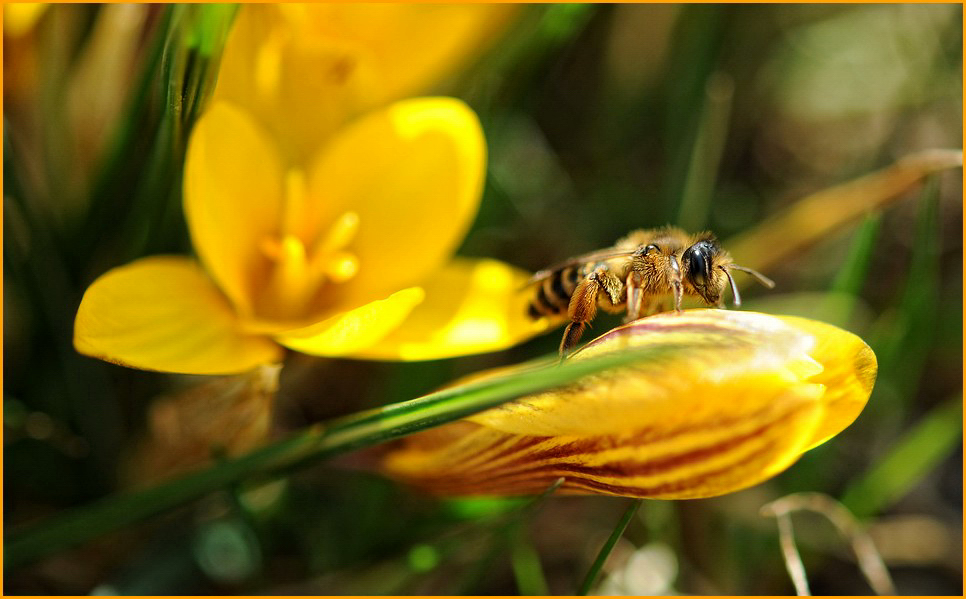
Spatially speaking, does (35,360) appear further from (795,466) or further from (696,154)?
(795,466)

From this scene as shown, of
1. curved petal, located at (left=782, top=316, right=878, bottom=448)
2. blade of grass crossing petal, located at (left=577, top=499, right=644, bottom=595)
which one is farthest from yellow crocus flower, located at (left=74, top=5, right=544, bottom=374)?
curved petal, located at (left=782, top=316, right=878, bottom=448)

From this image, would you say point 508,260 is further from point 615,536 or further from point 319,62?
point 615,536

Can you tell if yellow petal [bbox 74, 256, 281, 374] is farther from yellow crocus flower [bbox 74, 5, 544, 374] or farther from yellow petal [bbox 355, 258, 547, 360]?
yellow petal [bbox 355, 258, 547, 360]

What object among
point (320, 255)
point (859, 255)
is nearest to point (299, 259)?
point (320, 255)

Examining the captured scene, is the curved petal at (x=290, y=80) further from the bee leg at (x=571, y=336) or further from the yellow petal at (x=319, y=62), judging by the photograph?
the bee leg at (x=571, y=336)

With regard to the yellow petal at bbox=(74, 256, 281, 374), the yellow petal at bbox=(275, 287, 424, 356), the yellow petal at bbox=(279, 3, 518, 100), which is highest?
the yellow petal at bbox=(279, 3, 518, 100)

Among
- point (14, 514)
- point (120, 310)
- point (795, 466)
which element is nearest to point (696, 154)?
point (795, 466)
